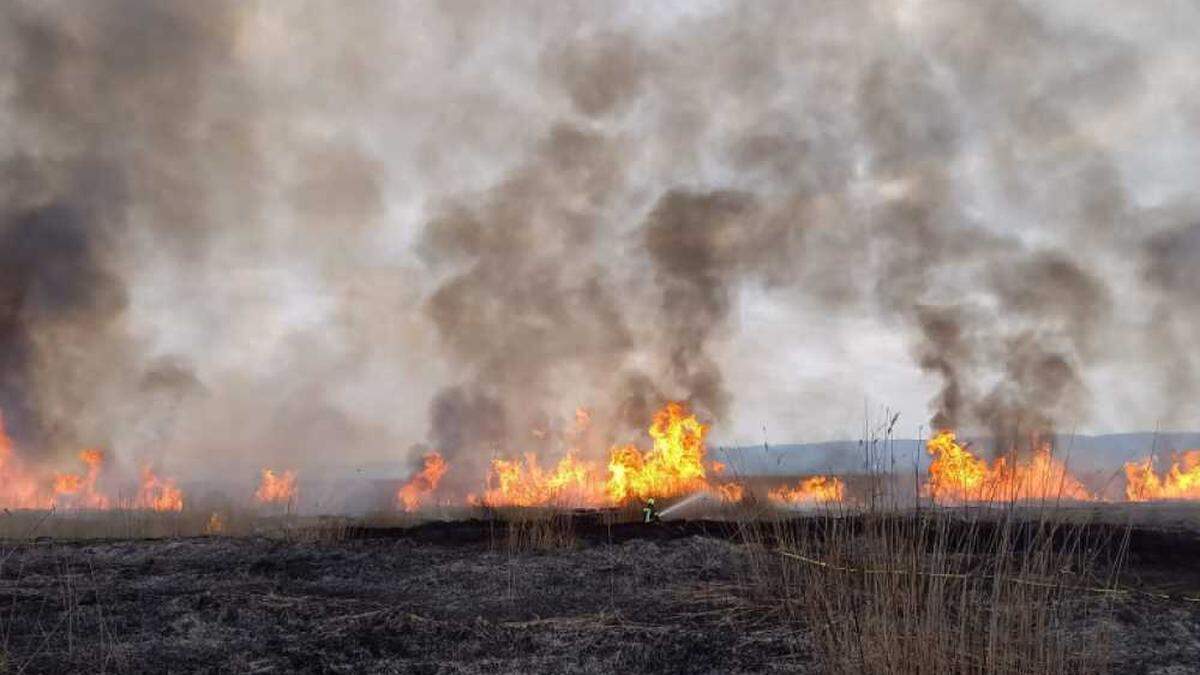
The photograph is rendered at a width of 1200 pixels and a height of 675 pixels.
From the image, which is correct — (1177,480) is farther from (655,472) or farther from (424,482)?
(424,482)

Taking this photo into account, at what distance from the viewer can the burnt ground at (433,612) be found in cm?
548

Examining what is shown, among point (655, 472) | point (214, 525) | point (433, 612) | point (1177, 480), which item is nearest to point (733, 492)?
point (433, 612)

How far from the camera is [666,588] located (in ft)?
25.1

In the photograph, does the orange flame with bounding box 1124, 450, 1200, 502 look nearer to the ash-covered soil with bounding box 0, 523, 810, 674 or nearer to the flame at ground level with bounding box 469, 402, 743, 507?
the flame at ground level with bounding box 469, 402, 743, 507

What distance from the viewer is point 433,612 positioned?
7031 millimetres

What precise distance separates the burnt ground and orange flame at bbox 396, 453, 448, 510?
75.9 feet

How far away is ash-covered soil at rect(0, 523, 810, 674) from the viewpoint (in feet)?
18.0

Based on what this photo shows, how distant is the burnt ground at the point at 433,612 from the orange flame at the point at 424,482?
911 inches

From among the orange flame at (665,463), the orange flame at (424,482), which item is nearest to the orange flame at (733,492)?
the orange flame at (665,463)

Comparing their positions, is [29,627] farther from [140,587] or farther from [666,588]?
[666,588]

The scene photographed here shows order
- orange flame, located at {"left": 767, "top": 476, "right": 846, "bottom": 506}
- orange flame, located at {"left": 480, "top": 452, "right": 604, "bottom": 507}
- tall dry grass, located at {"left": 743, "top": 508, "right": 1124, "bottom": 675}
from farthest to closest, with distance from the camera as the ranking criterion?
orange flame, located at {"left": 480, "top": 452, "right": 604, "bottom": 507} < orange flame, located at {"left": 767, "top": 476, "right": 846, "bottom": 506} < tall dry grass, located at {"left": 743, "top": 508, "right": 1124, "bottom": 675}

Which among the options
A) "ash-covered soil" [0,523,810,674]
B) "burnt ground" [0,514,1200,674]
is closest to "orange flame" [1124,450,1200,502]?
"burnt ground" [0,514,1200,674]

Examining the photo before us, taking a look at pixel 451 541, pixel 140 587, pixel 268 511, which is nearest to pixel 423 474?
pixel 268 511

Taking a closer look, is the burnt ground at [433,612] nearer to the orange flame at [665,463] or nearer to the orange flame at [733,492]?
the orange flame at [733,492]
